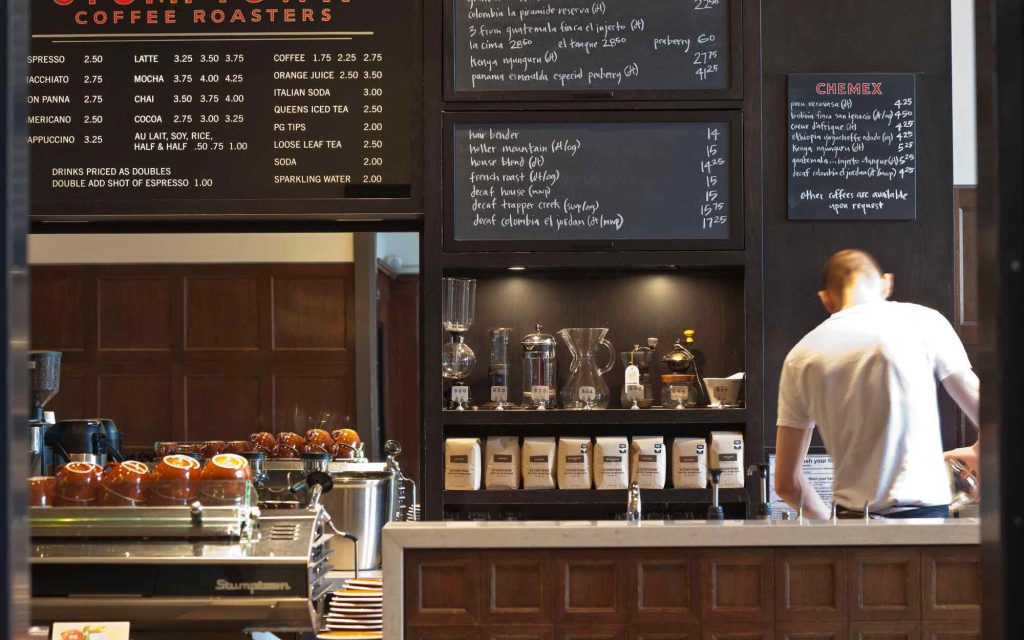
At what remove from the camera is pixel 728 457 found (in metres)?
3.38

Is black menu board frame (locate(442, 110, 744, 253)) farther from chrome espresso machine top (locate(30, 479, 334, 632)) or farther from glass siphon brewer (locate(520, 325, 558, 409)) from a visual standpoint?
chrome espresso machine top (locate(30, 479, 334, 632))

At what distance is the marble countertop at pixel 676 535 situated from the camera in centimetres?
233

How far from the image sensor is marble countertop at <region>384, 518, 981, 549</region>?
7.64 ft

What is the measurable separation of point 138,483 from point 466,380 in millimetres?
1300

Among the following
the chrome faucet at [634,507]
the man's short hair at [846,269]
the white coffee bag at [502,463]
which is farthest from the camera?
the white coffee bag at [502,463]

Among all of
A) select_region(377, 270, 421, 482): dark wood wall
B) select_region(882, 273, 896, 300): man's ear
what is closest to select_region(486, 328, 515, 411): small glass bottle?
select_region(882, 273, 896, 300): man's ear

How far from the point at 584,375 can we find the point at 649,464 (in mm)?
326

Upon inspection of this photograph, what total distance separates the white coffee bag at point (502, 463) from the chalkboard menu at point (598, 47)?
104 centimetres

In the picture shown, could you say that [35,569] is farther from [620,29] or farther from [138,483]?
[620,29]

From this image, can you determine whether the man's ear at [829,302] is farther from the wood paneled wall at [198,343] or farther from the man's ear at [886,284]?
the wood paneled wall at [198,343]

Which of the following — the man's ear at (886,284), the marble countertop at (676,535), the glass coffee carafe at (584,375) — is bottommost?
the marble countertop at (676,535)

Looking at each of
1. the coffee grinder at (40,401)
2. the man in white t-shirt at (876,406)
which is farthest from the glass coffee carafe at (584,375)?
the coffee grinder at (40,401)

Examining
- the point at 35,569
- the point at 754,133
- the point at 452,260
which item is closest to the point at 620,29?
the point at 754,133

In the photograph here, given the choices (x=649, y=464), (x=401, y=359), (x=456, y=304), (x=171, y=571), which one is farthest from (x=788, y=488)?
(x=401, y=359)
